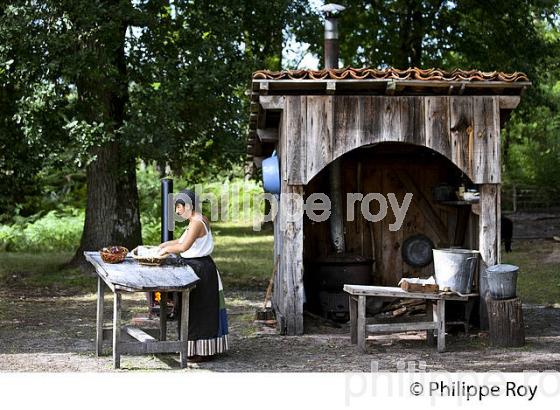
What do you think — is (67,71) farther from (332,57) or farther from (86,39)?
(332,57)

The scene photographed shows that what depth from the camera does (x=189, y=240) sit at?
9555 millimetres

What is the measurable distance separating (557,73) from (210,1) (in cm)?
1364

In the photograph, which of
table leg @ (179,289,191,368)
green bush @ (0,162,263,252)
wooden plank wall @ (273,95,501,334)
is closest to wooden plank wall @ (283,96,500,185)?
wooden plank wall @ (273,95,501,334)

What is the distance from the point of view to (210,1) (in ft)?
58.0

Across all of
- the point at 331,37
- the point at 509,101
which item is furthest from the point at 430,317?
the point at 331,37

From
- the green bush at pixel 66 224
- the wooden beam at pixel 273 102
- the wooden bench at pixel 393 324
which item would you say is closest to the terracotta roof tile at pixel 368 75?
the wooden beam at pixel 273 102

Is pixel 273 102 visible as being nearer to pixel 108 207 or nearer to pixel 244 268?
pixel 108 207

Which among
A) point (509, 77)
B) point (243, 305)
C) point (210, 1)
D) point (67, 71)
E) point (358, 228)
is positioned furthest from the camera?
point (210, 1)

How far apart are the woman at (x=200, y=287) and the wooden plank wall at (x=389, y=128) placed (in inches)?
76.7

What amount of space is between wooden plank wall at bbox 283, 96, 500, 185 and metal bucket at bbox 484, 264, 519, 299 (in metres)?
1.25

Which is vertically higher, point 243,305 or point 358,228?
point 358,228

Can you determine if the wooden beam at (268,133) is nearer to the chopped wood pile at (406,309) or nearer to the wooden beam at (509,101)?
the chopped wood pile at (406,309)

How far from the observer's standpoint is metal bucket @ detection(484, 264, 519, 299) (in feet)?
34.6
